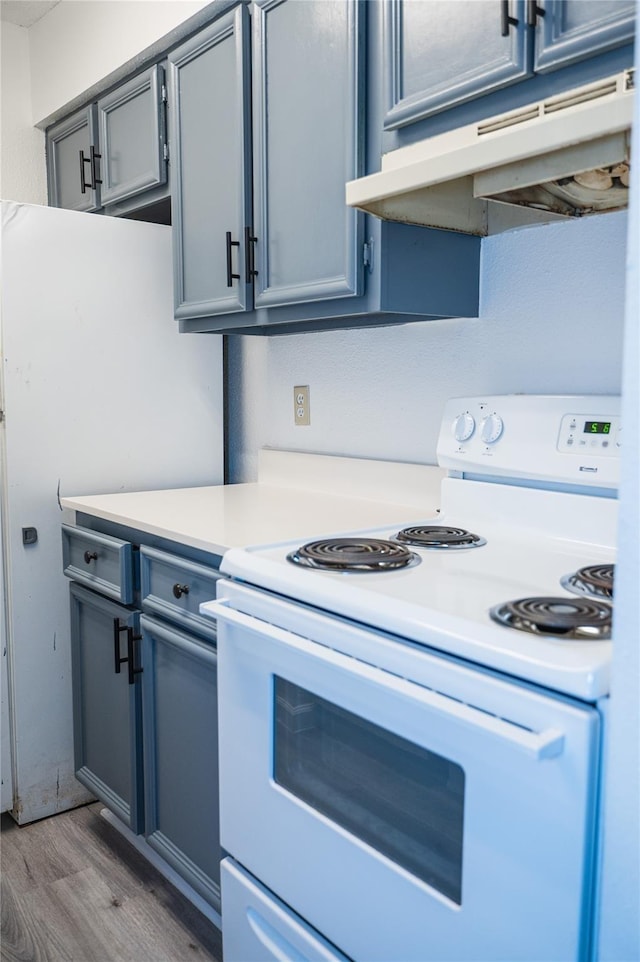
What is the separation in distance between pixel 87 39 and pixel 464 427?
186cm

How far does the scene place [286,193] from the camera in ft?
5.60

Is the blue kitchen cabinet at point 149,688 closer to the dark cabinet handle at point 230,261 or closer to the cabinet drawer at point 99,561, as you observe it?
the cabinet drawer at point 99,561

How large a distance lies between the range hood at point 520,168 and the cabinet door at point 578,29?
60 millimetres

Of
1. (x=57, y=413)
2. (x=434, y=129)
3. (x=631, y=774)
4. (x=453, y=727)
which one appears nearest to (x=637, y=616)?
(x=631, y=774)

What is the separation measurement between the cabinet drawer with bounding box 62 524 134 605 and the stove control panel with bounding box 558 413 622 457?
100 cm

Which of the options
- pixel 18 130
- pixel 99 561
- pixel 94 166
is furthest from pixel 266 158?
pixel 18 130

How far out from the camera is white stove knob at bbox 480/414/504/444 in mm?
1488

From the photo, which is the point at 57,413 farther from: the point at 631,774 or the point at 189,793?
the point at 631,774

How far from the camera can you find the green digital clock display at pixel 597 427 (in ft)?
4.34

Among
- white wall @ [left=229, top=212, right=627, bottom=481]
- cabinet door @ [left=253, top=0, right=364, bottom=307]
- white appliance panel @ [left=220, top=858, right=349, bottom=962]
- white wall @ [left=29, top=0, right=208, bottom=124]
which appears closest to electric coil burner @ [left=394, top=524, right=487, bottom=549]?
white wall @ [left=229, top=212, right=627, bottom=481]

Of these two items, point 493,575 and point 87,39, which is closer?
point 493,575

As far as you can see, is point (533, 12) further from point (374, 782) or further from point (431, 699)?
point (374, 782)

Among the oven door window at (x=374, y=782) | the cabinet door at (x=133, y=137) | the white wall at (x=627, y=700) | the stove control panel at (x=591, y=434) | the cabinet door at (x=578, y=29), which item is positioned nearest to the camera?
the white wall at (x=627, y=700)

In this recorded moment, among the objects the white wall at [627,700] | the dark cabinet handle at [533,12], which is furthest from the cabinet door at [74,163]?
the white wall at [627,700]
